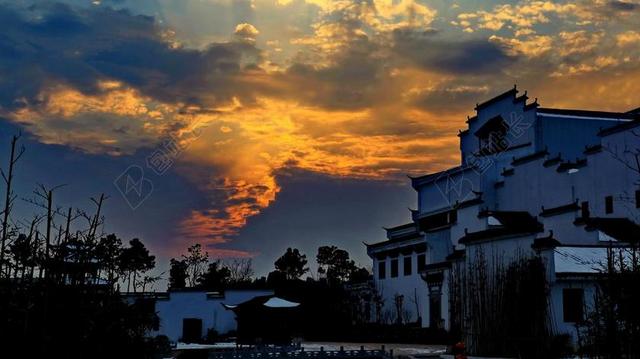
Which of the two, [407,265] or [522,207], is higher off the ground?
[522,207]

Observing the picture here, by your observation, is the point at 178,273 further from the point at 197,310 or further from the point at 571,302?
the point at 571,302

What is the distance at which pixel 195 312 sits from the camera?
48.2 meters

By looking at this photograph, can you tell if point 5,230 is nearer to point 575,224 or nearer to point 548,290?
point 548,290

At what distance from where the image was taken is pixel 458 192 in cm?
4628

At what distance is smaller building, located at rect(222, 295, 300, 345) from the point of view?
35531 millimetres

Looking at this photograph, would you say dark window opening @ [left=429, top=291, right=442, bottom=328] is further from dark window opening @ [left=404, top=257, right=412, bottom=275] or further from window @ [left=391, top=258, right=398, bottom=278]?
window @ [left=391, top=258, right=398, bottom=278]

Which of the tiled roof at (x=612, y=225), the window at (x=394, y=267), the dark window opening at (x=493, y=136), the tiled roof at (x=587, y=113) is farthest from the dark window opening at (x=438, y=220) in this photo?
the tiled roof at (x=612, y=225)

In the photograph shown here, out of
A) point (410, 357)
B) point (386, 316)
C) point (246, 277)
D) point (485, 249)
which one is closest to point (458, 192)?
point (386, 316)

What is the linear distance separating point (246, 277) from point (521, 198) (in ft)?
158

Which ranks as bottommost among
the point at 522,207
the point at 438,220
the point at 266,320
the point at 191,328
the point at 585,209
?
the point at 191,328

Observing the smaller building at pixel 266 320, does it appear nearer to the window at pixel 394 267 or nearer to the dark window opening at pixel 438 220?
the dark window opening at pixel 438 220

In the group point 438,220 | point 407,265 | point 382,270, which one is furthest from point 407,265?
point 382,270

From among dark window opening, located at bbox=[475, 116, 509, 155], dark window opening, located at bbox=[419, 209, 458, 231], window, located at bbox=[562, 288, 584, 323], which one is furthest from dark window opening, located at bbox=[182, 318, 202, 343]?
window, located at bbox=[562, 288, 584, 323]

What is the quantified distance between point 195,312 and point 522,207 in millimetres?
20271
